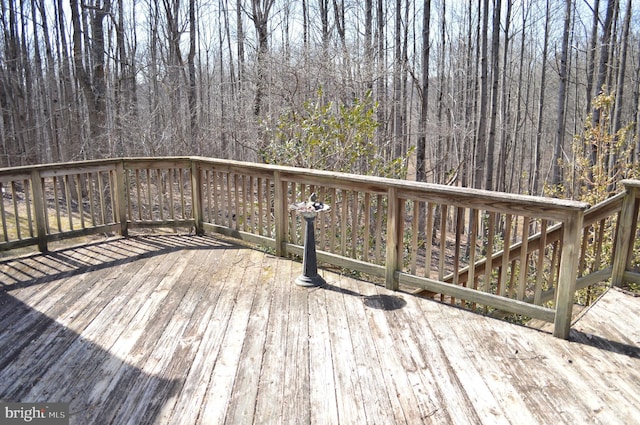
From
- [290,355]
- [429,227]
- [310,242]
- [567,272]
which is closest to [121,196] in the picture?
[310,242]

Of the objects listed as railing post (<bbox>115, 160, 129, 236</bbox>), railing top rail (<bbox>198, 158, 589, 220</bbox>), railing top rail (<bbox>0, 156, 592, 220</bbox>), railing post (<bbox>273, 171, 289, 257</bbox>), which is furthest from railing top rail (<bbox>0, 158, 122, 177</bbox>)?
railing top rail (<bbox>198, 158, 589, 220</bbox>)

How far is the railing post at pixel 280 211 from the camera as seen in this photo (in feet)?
15.6

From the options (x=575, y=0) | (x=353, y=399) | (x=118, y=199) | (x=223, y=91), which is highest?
(x=575, y=0)

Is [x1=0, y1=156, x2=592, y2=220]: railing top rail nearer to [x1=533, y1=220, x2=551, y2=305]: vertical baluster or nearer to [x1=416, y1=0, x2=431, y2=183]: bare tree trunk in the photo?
[x1=533, y1=220, x2=551, y2=305]: vertical baluster

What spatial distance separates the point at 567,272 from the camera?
10.0 ft

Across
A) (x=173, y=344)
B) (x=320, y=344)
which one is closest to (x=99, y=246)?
(x=173, y=344)

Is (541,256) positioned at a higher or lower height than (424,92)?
lower

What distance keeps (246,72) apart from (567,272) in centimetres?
1092

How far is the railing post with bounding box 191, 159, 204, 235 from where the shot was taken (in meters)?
5.62

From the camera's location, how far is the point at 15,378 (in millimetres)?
2639

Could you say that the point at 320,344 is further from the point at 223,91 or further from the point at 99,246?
the point at 223,91

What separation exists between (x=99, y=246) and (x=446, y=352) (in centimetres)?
415

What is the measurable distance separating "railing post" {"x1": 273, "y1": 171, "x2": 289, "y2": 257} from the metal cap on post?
0.70 metres

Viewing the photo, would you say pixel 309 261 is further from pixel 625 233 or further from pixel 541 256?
pixel 625 233
